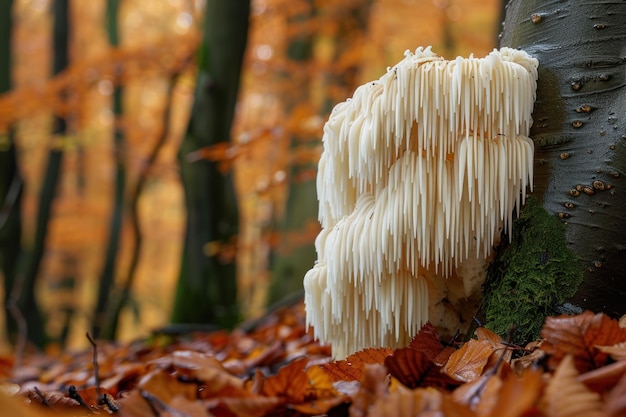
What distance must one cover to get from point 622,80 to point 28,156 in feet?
75.0

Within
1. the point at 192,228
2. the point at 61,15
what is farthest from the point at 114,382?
the point at 61,15

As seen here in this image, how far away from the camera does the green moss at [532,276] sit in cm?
172

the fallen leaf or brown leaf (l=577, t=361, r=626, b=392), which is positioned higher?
the fallen leaf

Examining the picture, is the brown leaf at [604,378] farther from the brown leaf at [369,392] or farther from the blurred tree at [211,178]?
the blurred tree at [211,178]

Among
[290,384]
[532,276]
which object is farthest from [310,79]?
[290,384]

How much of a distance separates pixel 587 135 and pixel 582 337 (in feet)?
2.57

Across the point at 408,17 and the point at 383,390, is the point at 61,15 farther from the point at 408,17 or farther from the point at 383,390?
the point at 383,390

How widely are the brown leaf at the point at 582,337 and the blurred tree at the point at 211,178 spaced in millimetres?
5297

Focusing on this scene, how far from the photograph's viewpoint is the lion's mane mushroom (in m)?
1.72

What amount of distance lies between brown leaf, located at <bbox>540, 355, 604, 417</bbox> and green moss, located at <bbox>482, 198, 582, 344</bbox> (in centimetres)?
76

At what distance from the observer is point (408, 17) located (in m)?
14.8

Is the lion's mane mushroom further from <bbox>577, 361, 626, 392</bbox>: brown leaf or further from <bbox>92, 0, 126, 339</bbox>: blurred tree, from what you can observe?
<bbox>92, 0, 126, 339</bbox>: blurred tree

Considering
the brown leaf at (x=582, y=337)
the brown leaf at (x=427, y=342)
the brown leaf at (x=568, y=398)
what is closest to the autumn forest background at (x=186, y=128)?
the brown leaf at (x=427, y=342)

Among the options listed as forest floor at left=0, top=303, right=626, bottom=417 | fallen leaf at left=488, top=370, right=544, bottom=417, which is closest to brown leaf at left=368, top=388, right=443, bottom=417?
forest floor at left=0, top=303, right=626, bottom=417
